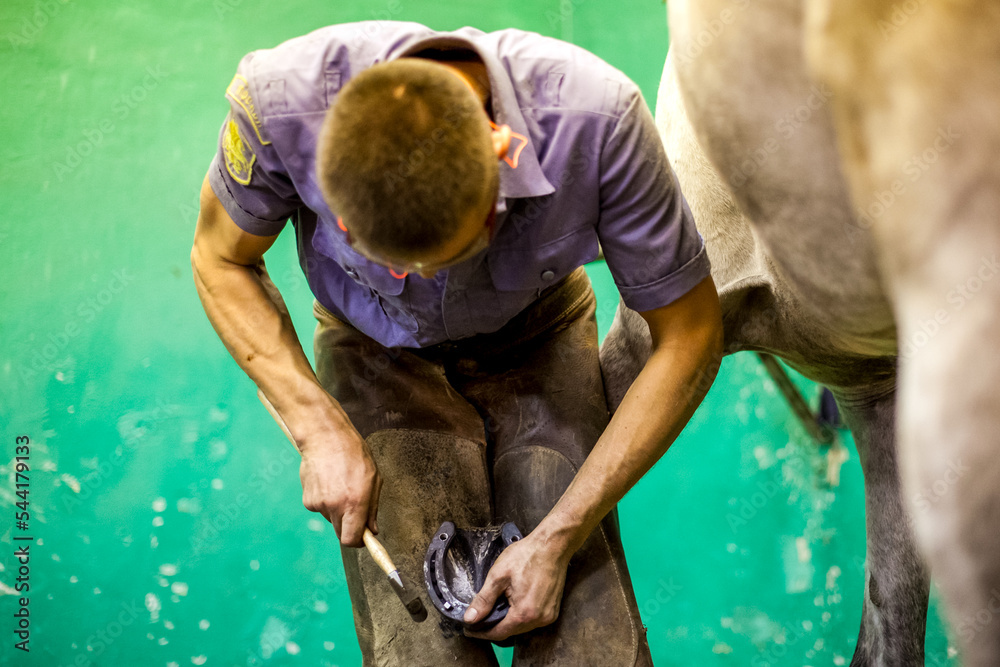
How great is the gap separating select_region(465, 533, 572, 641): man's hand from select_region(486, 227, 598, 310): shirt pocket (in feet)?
0.92

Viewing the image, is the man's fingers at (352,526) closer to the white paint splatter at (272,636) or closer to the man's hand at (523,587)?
the man's hand at (523,587)

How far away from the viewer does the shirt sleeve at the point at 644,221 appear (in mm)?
840

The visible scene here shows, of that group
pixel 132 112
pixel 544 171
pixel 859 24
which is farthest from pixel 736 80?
pixel 132 112

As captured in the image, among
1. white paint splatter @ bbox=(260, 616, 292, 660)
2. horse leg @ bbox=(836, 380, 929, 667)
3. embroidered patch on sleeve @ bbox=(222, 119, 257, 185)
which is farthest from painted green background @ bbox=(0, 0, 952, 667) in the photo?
embroidered patch on sleeve @ bbox=(222, 119, 257, 185)

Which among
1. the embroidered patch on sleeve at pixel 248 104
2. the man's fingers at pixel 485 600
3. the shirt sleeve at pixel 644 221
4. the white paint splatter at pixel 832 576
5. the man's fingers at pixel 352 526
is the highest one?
the embroidered patch on sleeve at pixel 248 104

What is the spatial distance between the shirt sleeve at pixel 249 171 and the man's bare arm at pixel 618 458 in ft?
1.39

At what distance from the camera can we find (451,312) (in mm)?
980

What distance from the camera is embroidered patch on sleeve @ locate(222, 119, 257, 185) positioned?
2.91 feet

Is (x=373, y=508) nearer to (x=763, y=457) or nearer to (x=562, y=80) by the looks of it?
(x=562, y=80)

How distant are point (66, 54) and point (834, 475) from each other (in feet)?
6.90

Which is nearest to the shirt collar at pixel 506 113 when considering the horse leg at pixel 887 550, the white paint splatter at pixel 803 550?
the horse leg at pixel 887 550

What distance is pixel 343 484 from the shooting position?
36.6 inches

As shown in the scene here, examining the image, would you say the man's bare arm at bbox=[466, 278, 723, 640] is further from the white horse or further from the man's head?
the man's head

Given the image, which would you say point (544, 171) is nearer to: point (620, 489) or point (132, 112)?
point (620, 489)
